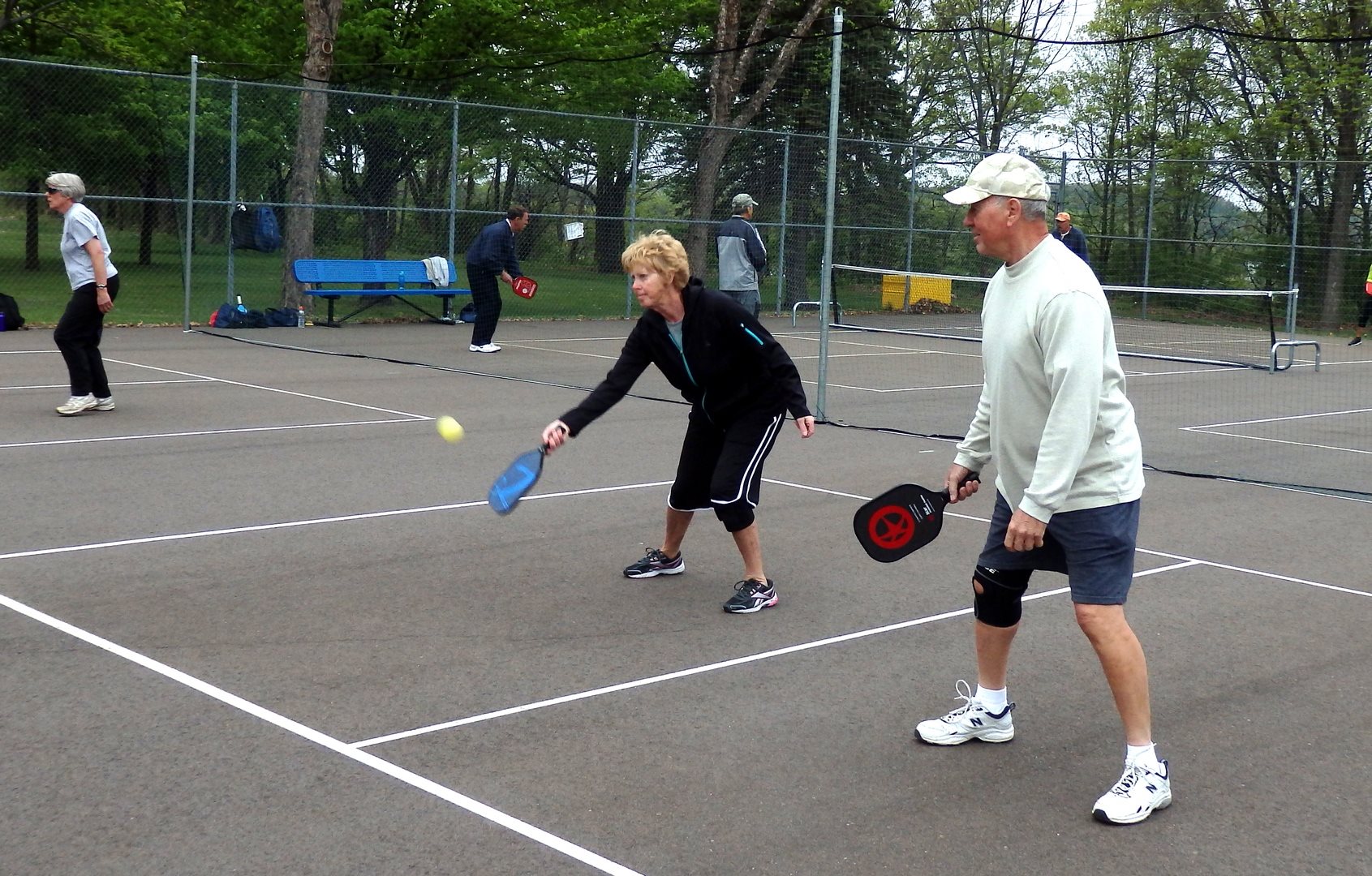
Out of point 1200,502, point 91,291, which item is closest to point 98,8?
point 91,291

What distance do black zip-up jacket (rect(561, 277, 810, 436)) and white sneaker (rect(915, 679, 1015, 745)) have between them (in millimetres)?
1856

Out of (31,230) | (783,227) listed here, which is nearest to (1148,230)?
(783,227)

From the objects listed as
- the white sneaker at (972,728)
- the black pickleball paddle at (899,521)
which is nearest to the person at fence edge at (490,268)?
the black pickleball paddle at (899,521)

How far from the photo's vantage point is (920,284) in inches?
1044

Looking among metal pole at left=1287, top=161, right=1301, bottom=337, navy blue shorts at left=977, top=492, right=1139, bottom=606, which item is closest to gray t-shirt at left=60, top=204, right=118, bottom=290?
navy blue shorts at left=977, top=492, right=1139, bottom=606

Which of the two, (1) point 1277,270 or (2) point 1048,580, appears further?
(1) point 1277,270

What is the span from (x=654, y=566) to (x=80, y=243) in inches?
255

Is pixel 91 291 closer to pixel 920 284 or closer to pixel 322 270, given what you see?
pixel 322 270

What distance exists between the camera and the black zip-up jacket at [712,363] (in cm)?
617

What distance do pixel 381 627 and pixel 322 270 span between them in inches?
651

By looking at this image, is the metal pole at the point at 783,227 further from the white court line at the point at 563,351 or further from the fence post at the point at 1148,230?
the white court line at the point at 563,351

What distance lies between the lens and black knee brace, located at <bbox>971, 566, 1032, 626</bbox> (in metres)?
4.45

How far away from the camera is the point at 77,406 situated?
Answer: 37.5 feet

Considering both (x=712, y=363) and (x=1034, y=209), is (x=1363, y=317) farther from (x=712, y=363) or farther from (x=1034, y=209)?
(x=1034, y=209)
